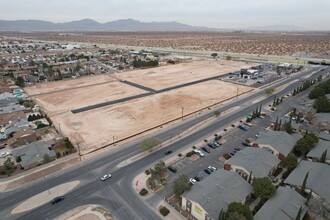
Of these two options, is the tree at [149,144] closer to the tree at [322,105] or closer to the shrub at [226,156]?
the shrub at [226,156]

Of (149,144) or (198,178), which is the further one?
(149,144)

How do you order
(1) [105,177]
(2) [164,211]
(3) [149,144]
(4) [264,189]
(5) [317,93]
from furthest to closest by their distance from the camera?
(5) [317,93], (3) [149,144], (1) [105,177], (2) [164,211], (4) [264,189]

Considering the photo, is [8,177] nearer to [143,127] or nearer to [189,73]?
[143,127]

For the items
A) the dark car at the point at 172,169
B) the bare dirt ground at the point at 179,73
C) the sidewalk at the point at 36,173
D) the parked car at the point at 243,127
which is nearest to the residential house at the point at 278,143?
the parked car at the point at 243,127

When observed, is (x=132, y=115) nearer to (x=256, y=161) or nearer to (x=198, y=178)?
(x=198, y=178)

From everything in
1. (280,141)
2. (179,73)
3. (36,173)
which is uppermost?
(179,73)

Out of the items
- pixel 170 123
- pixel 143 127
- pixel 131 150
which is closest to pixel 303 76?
pixel 170 123

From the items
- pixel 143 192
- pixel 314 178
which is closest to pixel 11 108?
pixel 143 192
